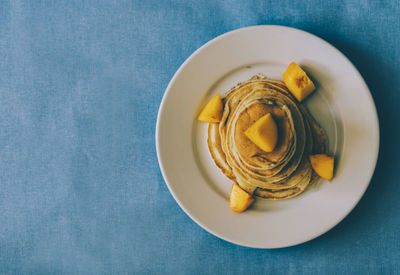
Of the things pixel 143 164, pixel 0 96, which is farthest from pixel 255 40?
pixel 0 96

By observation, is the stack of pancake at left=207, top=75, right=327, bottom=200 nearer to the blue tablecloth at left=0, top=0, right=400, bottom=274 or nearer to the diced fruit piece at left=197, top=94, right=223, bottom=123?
the diced fruit piece at left=197, top=94, right=223, bottom=123

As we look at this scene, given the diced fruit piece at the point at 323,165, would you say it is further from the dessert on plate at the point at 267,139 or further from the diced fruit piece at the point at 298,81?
the diced fruit piece at the point at 298,81

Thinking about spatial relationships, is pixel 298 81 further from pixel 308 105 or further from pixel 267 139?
pixel 267 139

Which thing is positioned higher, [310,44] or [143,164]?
[310,44]

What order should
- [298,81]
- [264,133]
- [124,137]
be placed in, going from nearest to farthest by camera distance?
[264,133] < [298,81] < [124,137]

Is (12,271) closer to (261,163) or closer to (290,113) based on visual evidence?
(261,163)

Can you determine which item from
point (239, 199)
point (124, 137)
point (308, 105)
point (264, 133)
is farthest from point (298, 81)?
point (124, 137)
